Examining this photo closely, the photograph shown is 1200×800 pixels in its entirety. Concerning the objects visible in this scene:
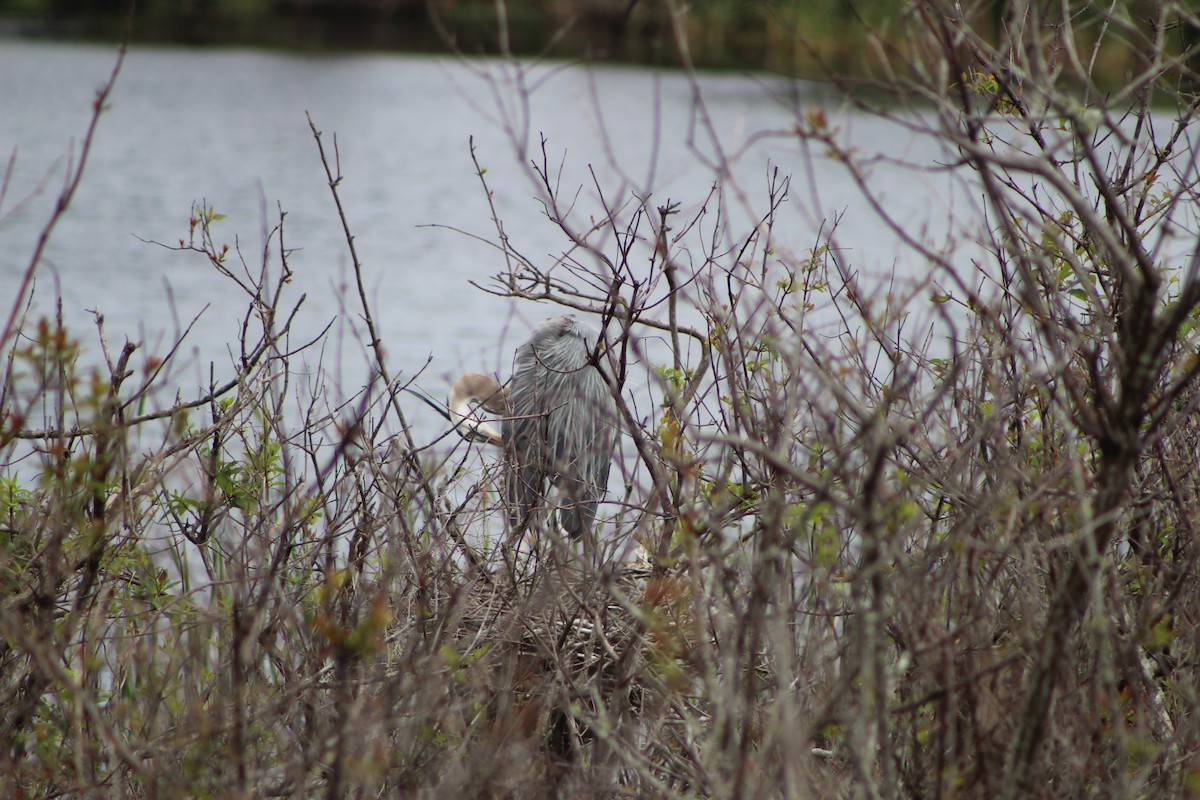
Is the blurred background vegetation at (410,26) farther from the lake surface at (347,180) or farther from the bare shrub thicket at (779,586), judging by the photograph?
the bare shrub thicket at (779,586)

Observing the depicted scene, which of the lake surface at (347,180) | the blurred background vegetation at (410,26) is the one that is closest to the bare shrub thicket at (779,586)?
the lake surface at (347,180)

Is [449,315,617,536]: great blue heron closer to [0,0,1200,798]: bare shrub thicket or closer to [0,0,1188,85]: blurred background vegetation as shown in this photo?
[0,0,1200,798]: bare shrub thicket

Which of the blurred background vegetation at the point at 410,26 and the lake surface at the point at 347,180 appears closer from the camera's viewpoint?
the lake surface at the point at 347,180

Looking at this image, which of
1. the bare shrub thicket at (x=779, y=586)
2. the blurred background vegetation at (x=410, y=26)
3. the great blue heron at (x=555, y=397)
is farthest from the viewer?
the blurred background vegetation at (x=410, y=26)

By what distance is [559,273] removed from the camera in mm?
11742

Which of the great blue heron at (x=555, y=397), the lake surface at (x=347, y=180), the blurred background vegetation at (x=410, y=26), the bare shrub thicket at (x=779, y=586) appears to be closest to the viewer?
the bare shrub thicket at (x=779, y=586)

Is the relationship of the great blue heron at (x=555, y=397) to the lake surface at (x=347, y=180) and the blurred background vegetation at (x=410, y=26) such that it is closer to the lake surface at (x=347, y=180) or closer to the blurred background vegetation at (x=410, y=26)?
the lake surface at (x=347, y=180)

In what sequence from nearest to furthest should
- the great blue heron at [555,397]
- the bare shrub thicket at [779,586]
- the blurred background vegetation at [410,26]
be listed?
1. the bare shrub thicket at [779,586]
2. the great blue heron at [555,397]
3. the blurred background vegetation at [410,26]

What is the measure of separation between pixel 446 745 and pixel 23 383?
5.48 metres

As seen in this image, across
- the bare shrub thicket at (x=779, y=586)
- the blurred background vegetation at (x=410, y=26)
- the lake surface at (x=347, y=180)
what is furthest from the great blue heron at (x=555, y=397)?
the blurred background vegetation at (x=410, y=26)

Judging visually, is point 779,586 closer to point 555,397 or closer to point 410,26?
point 555,397

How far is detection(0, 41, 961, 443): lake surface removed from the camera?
11961mm

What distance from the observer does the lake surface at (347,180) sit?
1196cm

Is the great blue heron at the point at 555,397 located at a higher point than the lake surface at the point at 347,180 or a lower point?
higher
